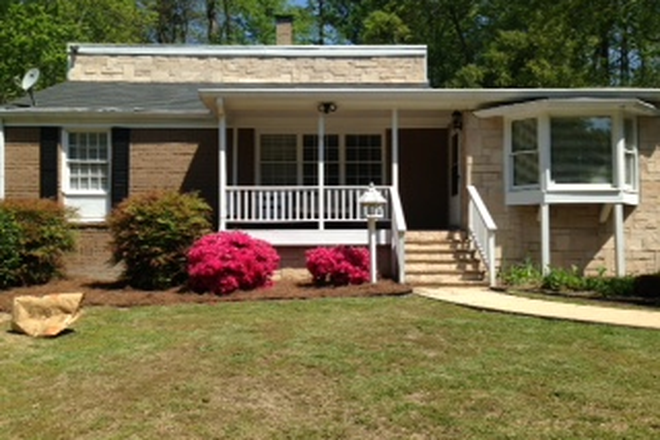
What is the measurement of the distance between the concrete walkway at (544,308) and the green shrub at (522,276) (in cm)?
120

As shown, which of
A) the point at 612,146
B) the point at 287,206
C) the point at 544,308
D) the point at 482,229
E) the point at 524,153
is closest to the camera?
the point at 544,308

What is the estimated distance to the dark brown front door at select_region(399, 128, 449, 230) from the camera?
1464cm

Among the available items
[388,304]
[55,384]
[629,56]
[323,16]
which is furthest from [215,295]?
[323,16]

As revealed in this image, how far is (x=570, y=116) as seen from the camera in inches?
472

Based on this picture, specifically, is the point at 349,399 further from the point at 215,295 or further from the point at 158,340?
the point at 215,295

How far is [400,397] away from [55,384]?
116 inches

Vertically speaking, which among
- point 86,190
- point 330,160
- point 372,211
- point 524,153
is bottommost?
A: point 372,211

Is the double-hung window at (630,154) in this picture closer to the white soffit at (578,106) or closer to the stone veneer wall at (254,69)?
the white soffit at (578,106)

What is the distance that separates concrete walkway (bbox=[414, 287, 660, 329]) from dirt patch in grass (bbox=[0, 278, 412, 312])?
31.4 inches

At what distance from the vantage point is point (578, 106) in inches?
461

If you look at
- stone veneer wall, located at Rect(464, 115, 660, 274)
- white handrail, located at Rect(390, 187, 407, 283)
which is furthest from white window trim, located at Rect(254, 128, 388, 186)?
white handrail, located at Rect(390, 187, 407, 283)

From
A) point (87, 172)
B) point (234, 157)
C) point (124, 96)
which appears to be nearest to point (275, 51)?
point (124, 96)

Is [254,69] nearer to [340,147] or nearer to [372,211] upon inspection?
[340,147]

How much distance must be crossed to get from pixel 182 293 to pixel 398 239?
3565 mm
